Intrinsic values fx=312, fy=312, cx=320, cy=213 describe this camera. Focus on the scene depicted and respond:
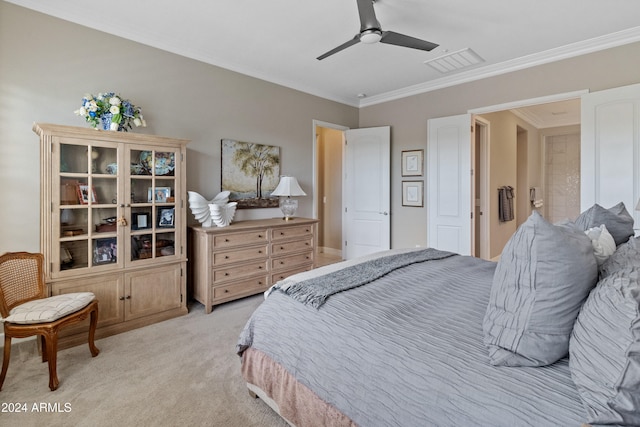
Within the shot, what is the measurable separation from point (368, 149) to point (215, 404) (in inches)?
167

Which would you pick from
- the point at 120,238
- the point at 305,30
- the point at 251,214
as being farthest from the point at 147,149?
the point at 305,30

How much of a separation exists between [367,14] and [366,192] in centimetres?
316

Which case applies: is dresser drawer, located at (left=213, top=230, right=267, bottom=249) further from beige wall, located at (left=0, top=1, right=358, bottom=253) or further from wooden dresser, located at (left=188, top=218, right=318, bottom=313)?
beige wall, located at (left=0, top=1, right=358, bottom=253)

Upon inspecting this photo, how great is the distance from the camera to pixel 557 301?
38.9 inches

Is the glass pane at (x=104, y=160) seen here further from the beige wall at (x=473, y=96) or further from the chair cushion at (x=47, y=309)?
the beige wall at (x=473, y=96)

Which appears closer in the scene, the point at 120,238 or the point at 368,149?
the point at 120,238

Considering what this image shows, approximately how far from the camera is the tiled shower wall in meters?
6.73

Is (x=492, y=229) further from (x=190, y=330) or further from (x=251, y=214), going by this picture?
(x=190, y=330)

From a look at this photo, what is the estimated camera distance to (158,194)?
2973 millimetres

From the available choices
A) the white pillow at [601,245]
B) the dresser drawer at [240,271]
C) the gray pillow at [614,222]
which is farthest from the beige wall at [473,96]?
the white pillow at [601,245]

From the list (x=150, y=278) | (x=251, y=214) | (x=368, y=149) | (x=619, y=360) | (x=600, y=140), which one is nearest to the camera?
(x=619, y=360)

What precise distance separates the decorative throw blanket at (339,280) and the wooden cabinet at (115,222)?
5.55 ft

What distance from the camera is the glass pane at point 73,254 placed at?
2469 mm

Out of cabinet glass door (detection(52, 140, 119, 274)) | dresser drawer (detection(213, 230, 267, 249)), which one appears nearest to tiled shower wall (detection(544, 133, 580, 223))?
dresser drawer (detection(213, 230, 267, 249))
